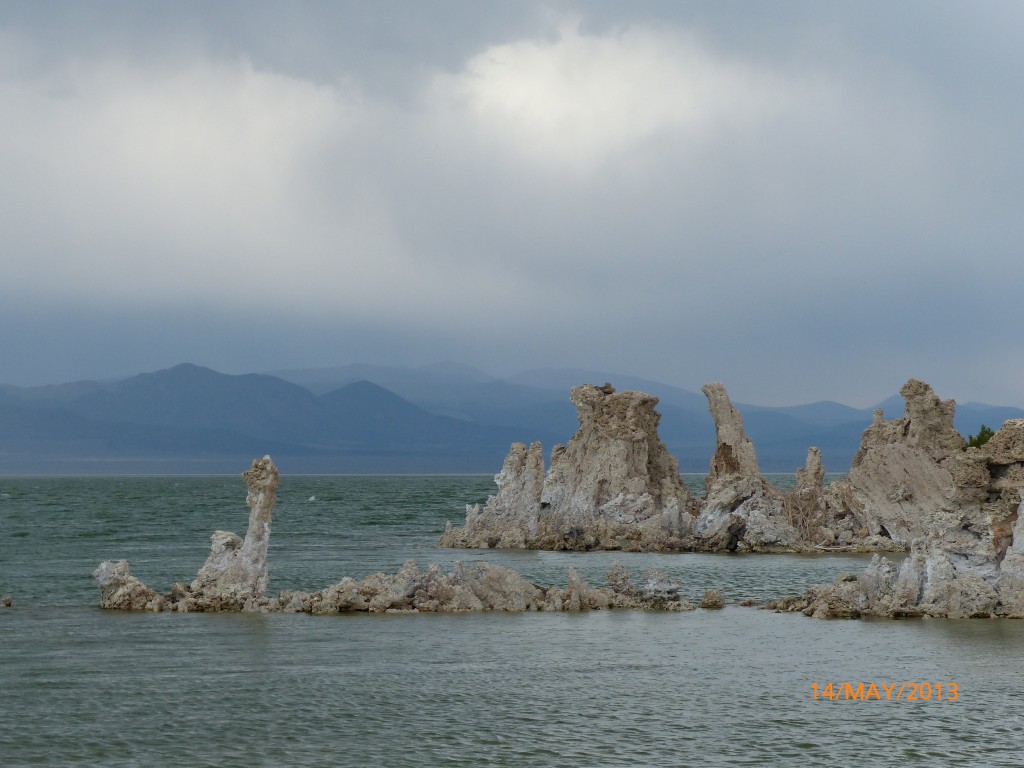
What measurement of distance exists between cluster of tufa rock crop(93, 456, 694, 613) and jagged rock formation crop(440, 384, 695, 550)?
3353 centimetres

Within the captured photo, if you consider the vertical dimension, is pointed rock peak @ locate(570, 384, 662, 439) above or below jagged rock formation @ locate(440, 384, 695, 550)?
above

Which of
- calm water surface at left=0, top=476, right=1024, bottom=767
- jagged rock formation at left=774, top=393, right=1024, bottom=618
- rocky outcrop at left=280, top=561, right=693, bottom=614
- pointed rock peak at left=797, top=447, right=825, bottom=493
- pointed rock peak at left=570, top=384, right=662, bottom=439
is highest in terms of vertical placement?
pointed rock peak at left=570, top=384, right=662, bottom=439

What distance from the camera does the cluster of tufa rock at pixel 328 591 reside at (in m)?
42.2

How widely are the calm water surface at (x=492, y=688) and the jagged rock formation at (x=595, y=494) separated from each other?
101 feet

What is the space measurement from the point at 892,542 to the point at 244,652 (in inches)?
2005

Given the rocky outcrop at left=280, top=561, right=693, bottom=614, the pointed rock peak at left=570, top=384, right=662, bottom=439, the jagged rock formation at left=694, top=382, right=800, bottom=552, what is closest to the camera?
the rocky outcrop at left=280, top=561, right=693, bottom=614

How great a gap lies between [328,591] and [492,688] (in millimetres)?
13873

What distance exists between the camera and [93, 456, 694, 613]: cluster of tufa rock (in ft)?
139

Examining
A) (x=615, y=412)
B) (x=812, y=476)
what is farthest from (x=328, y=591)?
(x=812, y=476)

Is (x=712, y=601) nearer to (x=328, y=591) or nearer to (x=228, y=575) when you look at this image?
(x=328, y=591)

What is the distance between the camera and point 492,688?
29.8m

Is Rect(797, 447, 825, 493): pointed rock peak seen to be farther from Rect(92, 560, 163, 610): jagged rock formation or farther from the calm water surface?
Rect(92, 560, 163, 610): jagged rock formation

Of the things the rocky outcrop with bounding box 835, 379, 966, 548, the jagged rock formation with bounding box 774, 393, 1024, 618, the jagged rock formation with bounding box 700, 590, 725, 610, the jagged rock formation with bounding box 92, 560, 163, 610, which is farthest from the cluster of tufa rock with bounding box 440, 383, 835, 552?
the jagged rock formation with bounding box 92, 560, 163, 610

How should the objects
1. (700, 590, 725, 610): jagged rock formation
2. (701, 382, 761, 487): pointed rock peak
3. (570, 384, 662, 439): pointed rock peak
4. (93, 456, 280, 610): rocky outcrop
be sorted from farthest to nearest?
(701, 382, 761, 487): pointed rock peak < (570, 384, 662, 439): pointed rock peak < (700, 590, 725, 610): jagged rock formation < (93, 456, 280, 610): rocky outcrop
